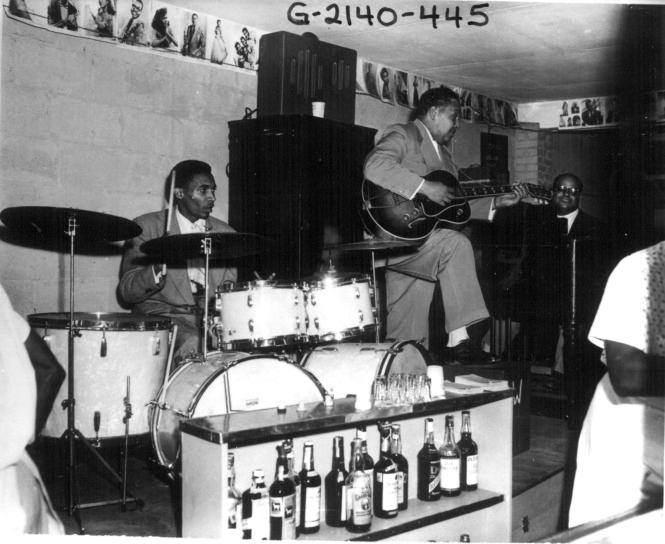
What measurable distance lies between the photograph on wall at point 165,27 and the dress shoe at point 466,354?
249 centimetres

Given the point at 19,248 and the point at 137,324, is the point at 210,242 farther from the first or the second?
the point at 19,248

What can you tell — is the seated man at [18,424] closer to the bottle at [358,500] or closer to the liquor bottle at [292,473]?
the liquor bottle at [292,473]

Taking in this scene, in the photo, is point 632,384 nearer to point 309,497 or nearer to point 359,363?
point 309,497

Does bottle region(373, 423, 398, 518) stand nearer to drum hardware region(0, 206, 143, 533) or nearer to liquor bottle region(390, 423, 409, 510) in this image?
liquor bottle region(390, 423, 409, 510)

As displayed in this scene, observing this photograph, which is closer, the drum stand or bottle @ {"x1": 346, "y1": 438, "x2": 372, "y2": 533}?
bottle @ {"x1": 346, "y1": 438, "x2": 372, "y2": 533}

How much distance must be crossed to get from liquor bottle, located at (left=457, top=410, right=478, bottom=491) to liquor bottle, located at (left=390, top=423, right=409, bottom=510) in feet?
1.17

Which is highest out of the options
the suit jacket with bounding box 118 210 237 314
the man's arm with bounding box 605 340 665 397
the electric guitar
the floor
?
the electric guitar

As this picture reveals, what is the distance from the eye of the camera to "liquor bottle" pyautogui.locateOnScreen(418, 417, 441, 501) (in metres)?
2.92

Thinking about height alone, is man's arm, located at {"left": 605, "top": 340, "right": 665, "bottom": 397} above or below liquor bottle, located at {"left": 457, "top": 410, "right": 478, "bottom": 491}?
above

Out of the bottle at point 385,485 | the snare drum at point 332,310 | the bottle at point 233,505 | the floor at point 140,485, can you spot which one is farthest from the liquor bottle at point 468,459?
the bottle at point 233,505

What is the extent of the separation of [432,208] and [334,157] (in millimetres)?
982

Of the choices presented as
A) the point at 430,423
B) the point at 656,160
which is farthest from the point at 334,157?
the point at 656,160

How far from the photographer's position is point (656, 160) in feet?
20.7

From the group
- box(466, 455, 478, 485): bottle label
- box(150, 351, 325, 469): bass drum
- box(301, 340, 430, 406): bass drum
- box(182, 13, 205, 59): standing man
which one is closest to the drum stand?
box(150, 351, 325, 469): bass drum
